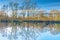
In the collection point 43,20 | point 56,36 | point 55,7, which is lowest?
point 56,36

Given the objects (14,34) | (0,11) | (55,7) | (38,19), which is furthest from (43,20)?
(0,11)

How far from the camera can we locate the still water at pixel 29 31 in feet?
4.56

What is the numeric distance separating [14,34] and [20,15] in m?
0.18

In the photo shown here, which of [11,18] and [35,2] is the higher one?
[35,2]

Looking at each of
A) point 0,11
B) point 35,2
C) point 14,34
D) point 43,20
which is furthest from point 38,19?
point 0,11

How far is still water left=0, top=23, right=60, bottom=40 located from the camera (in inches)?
54.7

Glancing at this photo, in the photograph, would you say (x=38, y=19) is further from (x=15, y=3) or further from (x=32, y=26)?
(x=15, y=3)

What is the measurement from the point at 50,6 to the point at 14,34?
1.36ft

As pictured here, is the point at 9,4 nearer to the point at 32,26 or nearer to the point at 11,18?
the point at 11,18

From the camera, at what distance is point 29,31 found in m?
1.43

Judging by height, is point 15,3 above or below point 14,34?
above

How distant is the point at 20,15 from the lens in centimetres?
144

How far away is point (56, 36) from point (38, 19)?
0.22 m

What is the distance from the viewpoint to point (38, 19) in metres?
1.42
